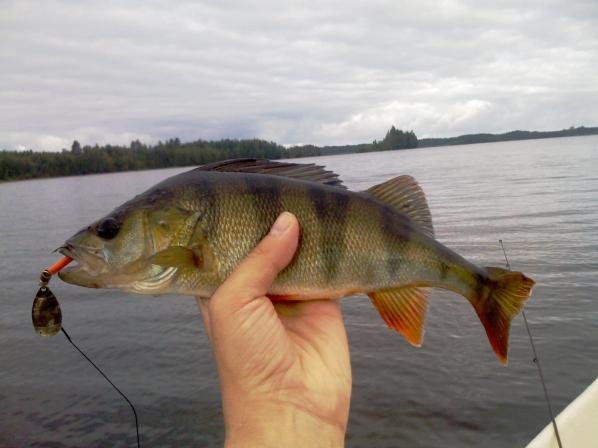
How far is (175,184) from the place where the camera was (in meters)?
3.03

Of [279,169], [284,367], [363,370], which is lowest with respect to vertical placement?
[363,370]

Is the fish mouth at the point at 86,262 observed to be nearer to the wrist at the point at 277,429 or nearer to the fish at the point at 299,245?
the fish at the point at 299,245

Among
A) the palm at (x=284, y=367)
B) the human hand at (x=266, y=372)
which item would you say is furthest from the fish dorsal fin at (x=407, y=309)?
the human hand at (x=266, y=372)

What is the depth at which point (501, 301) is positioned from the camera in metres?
3.21

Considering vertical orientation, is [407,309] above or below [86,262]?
below

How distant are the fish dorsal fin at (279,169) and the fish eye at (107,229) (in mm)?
661

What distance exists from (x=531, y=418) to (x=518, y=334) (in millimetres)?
2350

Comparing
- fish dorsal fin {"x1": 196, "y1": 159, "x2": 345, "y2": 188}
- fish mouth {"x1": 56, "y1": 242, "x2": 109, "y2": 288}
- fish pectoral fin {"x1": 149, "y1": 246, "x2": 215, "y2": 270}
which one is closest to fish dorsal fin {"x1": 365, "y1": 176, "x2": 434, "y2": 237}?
fish dorsal fin {"x1": 196, "y1": 159, "x2": 345, "y2": 188}

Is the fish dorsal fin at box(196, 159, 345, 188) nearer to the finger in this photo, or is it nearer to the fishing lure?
the finger

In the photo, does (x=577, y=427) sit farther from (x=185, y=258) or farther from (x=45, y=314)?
(x=45, y=314)

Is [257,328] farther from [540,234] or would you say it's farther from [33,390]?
[540,234]

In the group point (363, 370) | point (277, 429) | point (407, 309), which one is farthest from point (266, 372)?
point (363, 370)

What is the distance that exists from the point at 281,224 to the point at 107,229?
1.08 m

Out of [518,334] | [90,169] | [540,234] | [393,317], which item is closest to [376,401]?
[518,334]
